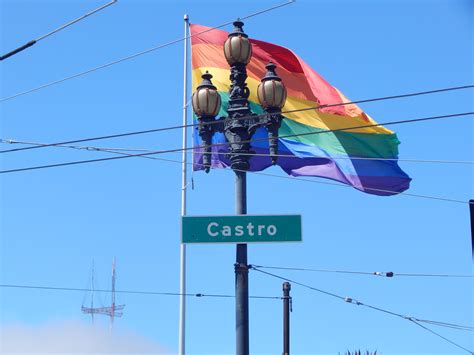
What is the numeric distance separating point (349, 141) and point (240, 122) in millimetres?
7617

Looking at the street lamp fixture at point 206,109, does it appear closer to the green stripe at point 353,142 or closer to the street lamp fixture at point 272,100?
the street lamp fixture at point 272,100

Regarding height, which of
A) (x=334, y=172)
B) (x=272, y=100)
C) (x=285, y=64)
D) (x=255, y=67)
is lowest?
(x=272, y=100)

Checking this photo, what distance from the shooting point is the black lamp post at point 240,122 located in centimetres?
1437

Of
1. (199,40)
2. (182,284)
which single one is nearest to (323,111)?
(199,40)

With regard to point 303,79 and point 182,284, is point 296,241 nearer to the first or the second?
point 182,284

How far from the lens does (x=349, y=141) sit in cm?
2170

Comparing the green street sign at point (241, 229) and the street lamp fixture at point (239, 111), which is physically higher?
the street lamp fixture at point (239, 111)

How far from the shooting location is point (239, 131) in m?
14.5

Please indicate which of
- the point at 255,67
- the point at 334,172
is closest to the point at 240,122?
the point at 334,172

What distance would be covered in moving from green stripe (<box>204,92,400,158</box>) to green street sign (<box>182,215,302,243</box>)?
23.6 feet

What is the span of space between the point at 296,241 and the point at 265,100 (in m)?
2.14

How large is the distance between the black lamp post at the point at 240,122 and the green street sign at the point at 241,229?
331 millimetres

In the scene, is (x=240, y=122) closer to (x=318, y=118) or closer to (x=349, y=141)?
(x=318, y=118)

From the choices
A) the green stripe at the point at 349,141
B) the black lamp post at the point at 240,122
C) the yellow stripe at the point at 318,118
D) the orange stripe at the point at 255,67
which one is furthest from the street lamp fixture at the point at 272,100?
the orange stripe at the point at 255,67
